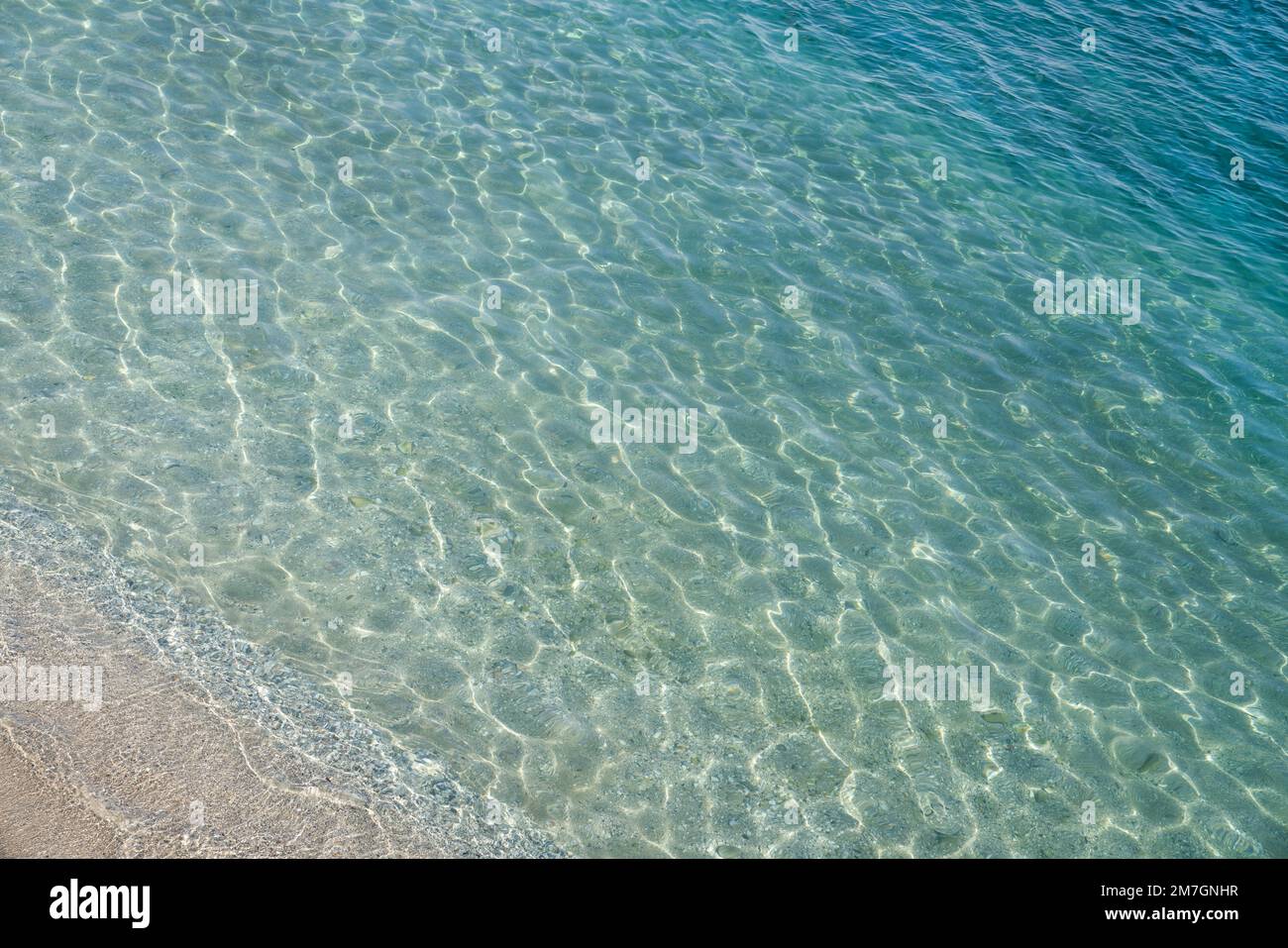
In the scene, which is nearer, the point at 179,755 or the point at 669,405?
the point at 179,755

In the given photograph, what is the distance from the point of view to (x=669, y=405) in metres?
15.1

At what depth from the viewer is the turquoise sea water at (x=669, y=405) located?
1145 centimetres

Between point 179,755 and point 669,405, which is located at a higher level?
point 669,405

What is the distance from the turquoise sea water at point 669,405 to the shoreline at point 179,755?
1.38 feet

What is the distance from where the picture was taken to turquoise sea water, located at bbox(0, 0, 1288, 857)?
37.6 ft

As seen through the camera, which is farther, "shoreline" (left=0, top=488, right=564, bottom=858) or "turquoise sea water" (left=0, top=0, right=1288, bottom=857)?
"turquoise sea water" (left=0, top=0, right=1288, bottom=857)

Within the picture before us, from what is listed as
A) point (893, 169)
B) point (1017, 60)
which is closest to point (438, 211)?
point (893, 169)

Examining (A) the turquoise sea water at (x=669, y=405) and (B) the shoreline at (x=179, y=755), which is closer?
(B) the shoreline at (x=179, y=755)

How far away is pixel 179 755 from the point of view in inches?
386

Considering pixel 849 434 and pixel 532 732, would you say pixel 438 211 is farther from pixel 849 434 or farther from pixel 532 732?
pixel 532 732

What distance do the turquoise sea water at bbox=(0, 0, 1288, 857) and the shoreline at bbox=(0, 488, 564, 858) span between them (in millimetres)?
422

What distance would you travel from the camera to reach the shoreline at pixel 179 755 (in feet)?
29.9

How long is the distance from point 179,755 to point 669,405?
787 centimetres
